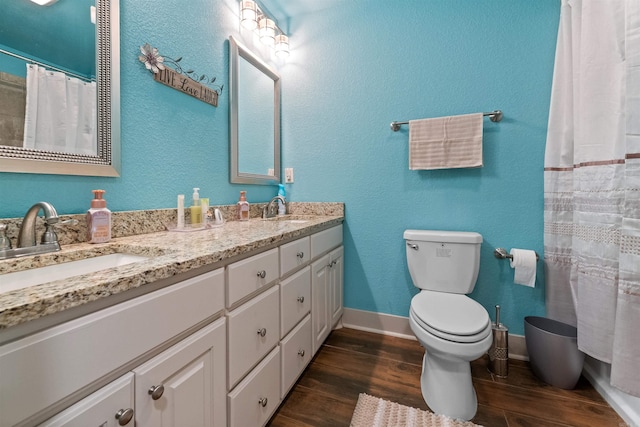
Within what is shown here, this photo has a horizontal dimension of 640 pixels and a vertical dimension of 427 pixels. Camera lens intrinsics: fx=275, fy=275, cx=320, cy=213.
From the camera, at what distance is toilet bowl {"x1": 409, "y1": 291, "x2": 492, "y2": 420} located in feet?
3.68

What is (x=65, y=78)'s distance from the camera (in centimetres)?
92

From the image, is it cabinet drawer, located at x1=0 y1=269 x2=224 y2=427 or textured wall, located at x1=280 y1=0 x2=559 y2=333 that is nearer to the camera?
cabinet drawer, located at x1=0 y1=269 x2=224 y2=427

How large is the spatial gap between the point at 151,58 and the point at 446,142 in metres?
1.59

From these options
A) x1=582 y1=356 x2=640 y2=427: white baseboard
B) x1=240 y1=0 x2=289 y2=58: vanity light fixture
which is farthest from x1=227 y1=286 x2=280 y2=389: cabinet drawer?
x1=240 y1=0 x2=289 y2=58: vanity light fixture

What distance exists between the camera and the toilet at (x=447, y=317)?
3.75 ft

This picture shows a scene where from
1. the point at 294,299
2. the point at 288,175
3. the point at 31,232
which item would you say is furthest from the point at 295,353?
the point at 288,175

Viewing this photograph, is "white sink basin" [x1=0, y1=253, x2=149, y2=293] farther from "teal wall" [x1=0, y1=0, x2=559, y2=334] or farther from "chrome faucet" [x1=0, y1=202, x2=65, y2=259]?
"teal wall" [x1=0, y1=0, x2=559, y2=334]

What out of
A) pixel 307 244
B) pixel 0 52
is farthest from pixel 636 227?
pixel 0 52

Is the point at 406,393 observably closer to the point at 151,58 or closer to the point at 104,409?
the point at 104,409

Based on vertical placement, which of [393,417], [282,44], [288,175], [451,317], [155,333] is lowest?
[393,417]

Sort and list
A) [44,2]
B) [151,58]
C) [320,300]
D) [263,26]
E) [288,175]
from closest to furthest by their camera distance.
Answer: [44,2]
[151,58]
[320,300]
[263,26]
[288,175]

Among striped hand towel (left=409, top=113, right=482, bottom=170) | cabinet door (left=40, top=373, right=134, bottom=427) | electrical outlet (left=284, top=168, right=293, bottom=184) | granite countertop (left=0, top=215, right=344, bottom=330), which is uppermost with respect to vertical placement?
striped hand towel (left=409, top=113, right=482, bottom=170)

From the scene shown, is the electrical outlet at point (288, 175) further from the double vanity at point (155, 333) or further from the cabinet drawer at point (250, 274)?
the cabinet drawer at point (250, 274)

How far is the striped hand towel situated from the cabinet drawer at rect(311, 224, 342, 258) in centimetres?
65
